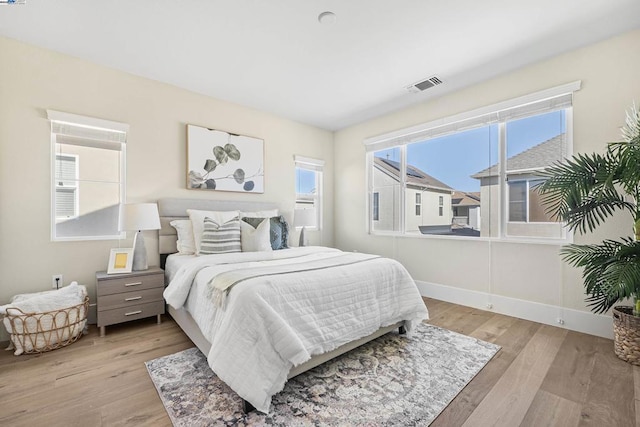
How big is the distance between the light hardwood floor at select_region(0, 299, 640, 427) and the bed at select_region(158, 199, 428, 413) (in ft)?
1.49

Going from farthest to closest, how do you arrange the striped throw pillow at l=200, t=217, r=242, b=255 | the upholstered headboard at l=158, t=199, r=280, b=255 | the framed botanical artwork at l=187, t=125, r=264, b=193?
the framed botanical artwork at l=187, t=125, r=264, b=193 < the upholstered headboard at l=158, t=199, r=280, b=255 < the striped throw pillow at l=200, t=217, r=242, b=255

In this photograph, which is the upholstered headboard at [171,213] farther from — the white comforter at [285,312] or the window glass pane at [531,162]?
the window glass pane at [531,162]

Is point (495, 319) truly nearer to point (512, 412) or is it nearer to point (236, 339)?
point (512, 412)

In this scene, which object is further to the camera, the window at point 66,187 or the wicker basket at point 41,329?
the window at point 66,187

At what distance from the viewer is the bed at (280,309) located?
1587 mm

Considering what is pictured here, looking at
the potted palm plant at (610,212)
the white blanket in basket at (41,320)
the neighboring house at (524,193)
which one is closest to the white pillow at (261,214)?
the white blanket in basket at (41,320)

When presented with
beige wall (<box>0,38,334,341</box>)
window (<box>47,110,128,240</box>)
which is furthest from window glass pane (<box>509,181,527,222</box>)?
window (<box>47,110,128,240</box>)

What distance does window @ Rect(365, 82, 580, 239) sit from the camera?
285 centimetres

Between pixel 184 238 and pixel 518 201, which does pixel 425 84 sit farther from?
pixel 184 238

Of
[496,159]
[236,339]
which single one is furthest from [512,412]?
[496,159]

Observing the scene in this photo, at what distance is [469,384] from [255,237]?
231 centimetres

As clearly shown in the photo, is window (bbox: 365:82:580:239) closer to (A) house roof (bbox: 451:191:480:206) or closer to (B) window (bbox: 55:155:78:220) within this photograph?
(A) house roof (bbox: 451:191:480:206)

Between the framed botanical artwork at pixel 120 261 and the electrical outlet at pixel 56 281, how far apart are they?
16.5 inches

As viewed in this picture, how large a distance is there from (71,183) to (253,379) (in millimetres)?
2773
